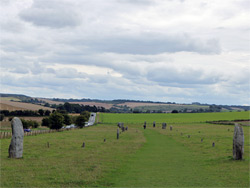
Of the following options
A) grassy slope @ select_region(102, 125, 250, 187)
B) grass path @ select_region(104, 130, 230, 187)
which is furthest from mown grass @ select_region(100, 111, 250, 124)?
grass path @ select_region(104, 130, 230, 187)

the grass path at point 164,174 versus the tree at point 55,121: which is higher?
the grass path at point 164,174

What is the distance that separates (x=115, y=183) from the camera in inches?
665

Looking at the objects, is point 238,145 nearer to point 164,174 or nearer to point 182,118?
point 164,174

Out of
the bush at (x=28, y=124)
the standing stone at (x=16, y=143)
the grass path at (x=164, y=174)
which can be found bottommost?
the bush at (x=28, y=124)

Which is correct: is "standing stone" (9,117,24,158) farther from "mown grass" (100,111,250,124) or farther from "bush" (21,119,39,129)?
"mown grass" (100,111,250,124)

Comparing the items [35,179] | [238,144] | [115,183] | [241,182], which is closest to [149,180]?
[115,183]

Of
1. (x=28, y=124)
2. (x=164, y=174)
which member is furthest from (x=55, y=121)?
(x=164, y=174)

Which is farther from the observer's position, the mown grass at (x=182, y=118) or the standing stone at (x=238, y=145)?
the mown grass at (x=182, y=118)

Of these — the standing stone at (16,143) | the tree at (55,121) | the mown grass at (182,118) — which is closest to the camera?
the standing stone at (16,143)

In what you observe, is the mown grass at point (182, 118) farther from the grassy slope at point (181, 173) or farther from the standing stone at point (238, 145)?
the grassy slope at point (181, 173)

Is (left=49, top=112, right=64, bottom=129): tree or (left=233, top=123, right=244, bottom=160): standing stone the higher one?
(left=233, top=123, right=244, bottom=160): standing stone

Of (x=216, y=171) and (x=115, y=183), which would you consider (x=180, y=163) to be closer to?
(x=216, y=171)

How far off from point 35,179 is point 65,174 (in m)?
1.91

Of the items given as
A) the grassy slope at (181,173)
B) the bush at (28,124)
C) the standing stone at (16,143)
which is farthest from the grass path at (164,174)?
the bush at (28,124)
